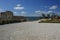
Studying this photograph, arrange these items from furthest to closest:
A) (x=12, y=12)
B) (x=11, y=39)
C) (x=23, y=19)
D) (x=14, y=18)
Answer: (x=23, y=19)
(x=14, y=18)
(x=12, y=12)
(x=11, y=39)

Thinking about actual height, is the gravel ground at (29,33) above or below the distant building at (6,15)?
below

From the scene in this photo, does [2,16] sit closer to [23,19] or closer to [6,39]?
[23,19]

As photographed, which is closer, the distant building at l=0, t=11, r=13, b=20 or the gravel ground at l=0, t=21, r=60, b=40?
the gravel ground at l=0, t=21, r=60, b=40

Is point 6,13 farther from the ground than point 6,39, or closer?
farther from the ground

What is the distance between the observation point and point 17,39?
9.38ft

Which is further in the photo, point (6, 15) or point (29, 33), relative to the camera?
point (6, 15)

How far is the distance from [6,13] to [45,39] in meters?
7.11

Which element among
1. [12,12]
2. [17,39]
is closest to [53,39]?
[17,39]

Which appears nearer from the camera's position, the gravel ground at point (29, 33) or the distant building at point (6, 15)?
the gravel ground at point (29, 33)

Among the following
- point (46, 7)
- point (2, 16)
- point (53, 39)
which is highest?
point (46, 7)

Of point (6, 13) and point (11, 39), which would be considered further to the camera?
point (6, 13)

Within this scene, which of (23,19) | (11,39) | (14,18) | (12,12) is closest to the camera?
(11,39)

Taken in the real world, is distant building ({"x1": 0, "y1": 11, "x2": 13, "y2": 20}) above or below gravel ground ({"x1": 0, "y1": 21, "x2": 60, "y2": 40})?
above

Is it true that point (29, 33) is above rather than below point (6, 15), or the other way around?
below
